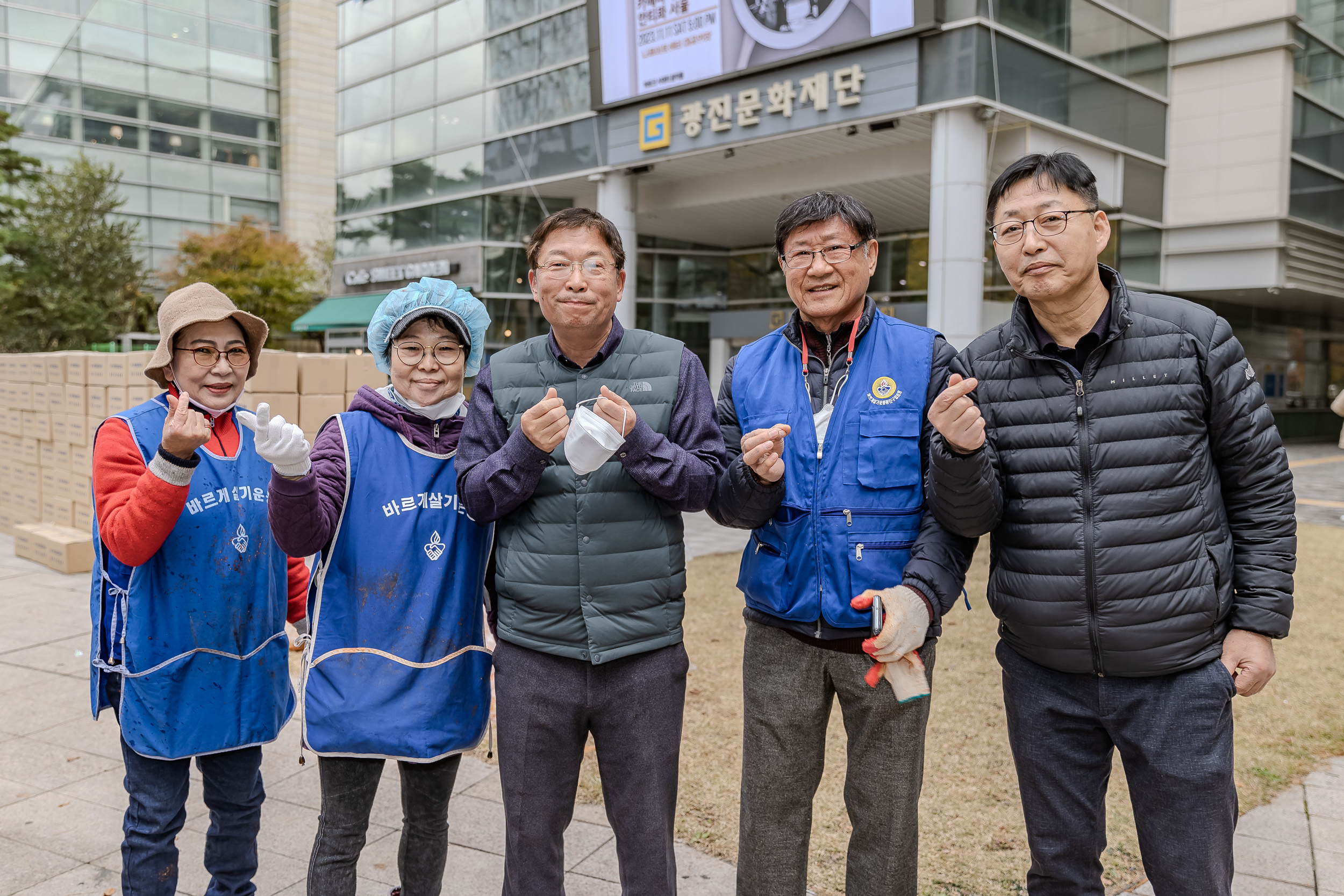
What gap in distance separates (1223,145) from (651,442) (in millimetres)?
21358

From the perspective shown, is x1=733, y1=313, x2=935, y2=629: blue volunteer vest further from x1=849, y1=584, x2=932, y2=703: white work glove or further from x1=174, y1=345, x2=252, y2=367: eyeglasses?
x1=174, y1=345, x2=252, y2=367: eyeglasses

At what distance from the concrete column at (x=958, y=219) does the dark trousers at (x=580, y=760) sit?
12145 millimetres

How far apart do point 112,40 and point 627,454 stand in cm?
4602

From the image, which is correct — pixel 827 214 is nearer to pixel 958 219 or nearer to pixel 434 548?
pixel 434 548

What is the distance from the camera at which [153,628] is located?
104 inches

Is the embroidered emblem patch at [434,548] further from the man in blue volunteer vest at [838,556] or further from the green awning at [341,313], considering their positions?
the green awning at [341,313]

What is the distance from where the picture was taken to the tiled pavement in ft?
10.5

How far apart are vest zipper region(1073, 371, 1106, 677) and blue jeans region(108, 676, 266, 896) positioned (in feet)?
8.19

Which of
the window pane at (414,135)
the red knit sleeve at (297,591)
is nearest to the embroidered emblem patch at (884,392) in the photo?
the red knit sleeve at (297,591)

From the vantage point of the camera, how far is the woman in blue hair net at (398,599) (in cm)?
243

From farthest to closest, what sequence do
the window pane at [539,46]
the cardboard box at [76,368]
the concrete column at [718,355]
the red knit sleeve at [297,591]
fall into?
the concrete column at [718,355]
the window pane at [539,46]
the cardboard box at [76,368]
the red knit sleeve at [297,591]

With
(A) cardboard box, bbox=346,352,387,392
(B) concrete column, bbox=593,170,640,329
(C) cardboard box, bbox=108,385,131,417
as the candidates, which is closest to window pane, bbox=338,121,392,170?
(B) concrete column, bbox=593,170,640,329

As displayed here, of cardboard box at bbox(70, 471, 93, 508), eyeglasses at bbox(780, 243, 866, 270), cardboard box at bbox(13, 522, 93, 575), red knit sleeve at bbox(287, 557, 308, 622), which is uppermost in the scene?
eyeglasses at bbox(780, 243, 866, 270)

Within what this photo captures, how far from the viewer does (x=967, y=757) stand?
441 cm
